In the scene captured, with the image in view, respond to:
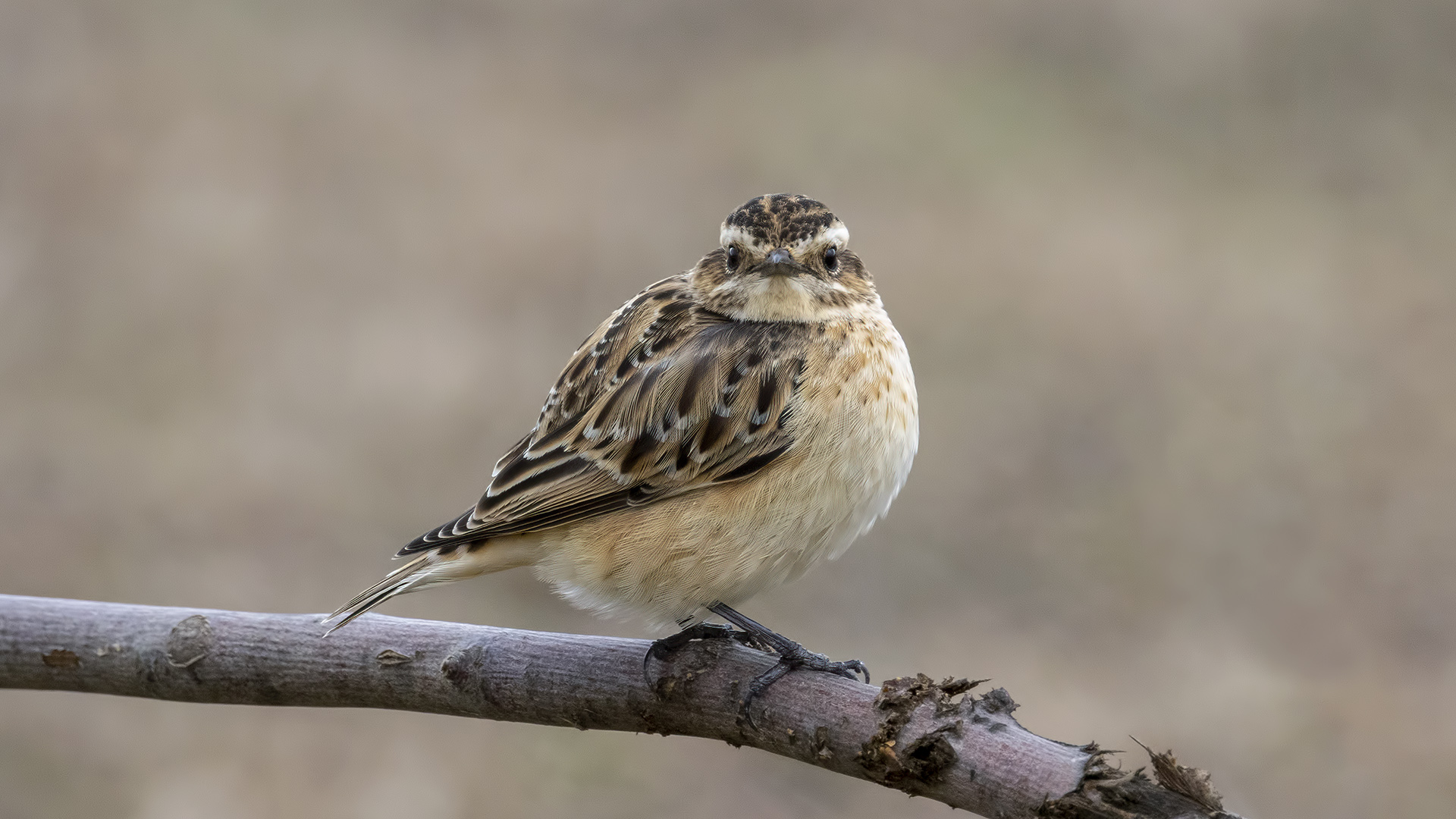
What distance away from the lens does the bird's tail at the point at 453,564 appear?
5.99m

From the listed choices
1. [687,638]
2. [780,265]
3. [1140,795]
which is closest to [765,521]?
[687,638]

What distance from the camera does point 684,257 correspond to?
15.6 meters

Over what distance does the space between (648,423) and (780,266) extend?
3.01 ft

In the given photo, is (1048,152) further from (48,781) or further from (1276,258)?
(48,781)

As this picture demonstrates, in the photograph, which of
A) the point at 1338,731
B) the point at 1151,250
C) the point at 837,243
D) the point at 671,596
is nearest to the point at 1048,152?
the point at 1151,250

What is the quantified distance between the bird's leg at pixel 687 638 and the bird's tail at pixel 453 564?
83cm

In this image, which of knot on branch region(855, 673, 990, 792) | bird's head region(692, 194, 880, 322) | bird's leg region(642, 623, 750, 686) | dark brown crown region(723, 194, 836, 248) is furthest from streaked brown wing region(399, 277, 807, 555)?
knot on branch region(855, 673, 990, 792)

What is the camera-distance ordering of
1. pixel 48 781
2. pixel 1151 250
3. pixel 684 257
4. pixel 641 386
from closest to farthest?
pixel 641 386
pixel 48 781
pixel 684 257
pixel 1151 250

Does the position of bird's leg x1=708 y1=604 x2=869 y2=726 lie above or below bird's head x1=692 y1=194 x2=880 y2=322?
below

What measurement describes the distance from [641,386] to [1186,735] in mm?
6649

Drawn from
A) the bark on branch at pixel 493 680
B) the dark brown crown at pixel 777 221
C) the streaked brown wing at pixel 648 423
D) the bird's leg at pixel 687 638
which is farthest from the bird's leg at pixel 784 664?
the dark brown crown at pixel 777 221

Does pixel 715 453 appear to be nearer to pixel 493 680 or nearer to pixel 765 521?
pixel 765 521

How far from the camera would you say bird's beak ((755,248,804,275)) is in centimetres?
622

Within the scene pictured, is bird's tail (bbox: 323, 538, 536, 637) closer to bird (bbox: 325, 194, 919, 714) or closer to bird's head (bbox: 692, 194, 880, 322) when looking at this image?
bird (bbox: 325, 194, 919, 714)
